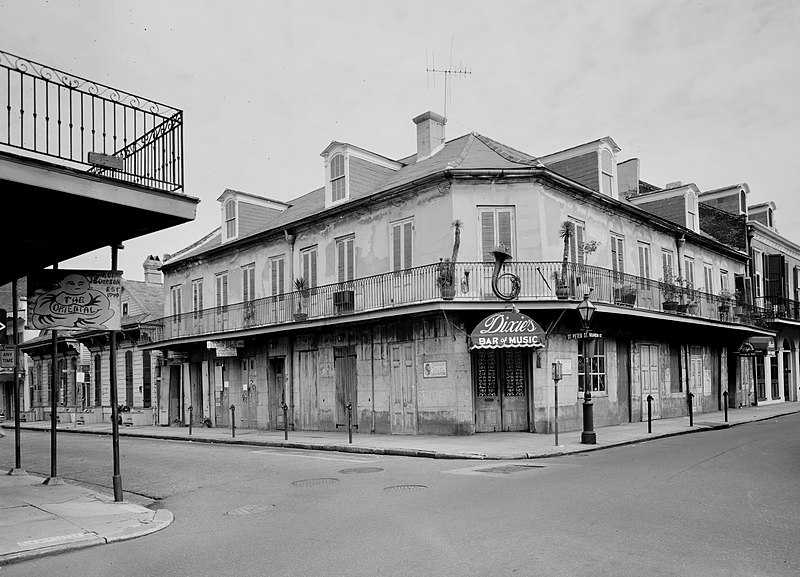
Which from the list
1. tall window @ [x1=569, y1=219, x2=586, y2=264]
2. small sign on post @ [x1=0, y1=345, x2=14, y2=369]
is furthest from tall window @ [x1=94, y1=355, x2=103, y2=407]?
tall window @ [x1=569, y1=219, x2=586, y2=264]

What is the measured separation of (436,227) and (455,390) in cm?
465

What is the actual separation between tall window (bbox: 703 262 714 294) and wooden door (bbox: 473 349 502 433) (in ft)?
47.0

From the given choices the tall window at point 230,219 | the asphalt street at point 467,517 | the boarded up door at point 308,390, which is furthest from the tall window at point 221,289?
the asphalt street at point 467,517

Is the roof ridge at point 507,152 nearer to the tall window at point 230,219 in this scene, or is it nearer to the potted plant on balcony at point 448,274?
the potted plant on balcony at point 448,274

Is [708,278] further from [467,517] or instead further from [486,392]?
[467,517]

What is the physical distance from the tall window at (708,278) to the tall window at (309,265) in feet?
54.0

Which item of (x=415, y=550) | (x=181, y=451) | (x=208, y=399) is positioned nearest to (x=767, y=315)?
(x=208, y=399)

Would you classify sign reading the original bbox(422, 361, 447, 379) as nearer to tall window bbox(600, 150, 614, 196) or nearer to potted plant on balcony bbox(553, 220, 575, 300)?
potted plant on balcony bbox(553, 220, 575, 300)

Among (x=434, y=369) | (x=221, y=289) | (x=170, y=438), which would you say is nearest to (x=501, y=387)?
(x=434, y=369)

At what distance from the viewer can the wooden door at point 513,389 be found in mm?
20250

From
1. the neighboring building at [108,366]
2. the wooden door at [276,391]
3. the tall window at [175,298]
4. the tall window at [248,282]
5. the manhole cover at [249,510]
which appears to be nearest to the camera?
the manhole cover at [249,510]

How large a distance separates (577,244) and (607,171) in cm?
380

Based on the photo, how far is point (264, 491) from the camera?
11164mm

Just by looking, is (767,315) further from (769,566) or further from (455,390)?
(769,566)
